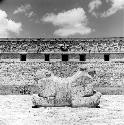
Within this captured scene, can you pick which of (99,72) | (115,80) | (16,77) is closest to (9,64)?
(16,77)

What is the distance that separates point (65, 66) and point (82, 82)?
356 inches

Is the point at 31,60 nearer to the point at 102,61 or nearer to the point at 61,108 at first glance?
the point at 102,61

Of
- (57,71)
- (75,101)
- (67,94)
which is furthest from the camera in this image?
(57,71)

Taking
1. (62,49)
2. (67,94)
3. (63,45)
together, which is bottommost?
(67,94)

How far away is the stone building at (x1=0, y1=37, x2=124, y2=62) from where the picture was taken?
62.5 feet

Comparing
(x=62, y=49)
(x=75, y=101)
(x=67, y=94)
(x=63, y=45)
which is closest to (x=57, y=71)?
(x=62, y=49)

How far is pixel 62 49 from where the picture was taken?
19219 millimetres

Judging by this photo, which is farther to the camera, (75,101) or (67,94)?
(67,94)

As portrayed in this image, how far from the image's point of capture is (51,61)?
19250mm

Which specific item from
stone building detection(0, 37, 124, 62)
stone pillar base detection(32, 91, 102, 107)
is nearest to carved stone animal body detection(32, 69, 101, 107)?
stone pillar base detection(32, 91, 102, 107)

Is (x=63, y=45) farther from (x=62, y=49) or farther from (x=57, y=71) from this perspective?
(x=57, y=71)

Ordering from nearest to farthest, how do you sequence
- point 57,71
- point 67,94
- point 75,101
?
1. point 75,101
2. point 67,94
3. point 57,71

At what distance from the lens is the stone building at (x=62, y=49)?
62.5ft

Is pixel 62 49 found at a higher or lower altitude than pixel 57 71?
higher
